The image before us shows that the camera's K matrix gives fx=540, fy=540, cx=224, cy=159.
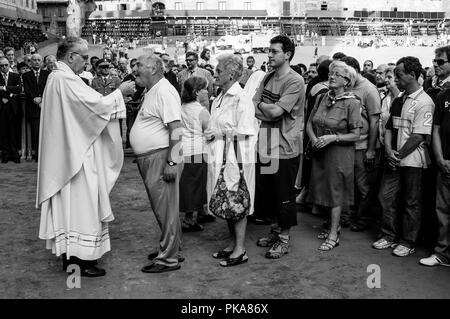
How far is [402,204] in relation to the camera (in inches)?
213

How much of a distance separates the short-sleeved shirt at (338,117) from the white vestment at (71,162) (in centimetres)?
207

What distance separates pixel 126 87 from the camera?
4598 mm

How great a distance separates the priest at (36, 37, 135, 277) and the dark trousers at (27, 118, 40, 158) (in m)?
5.70

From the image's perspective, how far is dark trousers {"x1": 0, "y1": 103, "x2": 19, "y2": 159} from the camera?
985 centimetres

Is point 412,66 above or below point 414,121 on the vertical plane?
above

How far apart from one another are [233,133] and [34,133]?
6.29 m

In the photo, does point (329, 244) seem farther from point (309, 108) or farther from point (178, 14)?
point (178, 14)

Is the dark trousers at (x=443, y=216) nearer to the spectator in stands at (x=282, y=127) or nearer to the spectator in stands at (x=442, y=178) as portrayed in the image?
the spectator in stands at (x=442, y=178)

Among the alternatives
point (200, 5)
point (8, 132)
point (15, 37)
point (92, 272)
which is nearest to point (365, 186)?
point (92, 272)

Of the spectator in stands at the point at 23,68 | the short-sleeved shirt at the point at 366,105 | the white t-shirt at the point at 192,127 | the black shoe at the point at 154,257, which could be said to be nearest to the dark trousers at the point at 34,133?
the spectator in stands at the point at 23,68

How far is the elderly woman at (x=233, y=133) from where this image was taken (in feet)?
15.6

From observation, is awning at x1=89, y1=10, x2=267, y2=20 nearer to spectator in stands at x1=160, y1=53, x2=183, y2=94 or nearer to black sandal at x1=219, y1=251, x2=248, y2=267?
spectator in stands at x1=160, y1=53, x2=183, y2=94
